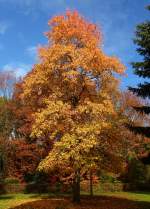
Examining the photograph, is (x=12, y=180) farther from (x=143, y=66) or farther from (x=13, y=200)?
(x=143, y=66)

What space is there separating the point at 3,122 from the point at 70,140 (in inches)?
894

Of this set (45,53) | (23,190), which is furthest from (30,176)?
(45,53)

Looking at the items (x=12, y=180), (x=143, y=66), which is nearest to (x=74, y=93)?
(x=143, y=66)

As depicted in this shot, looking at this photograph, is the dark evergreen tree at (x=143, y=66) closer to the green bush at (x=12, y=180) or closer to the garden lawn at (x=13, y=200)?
the garden lawn at (x=13, y=200)

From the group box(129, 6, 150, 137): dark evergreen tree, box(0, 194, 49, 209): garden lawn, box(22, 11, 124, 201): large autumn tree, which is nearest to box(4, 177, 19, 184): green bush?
box(0, 194, 49, 209): garden lawn

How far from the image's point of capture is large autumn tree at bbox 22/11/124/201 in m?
27.1

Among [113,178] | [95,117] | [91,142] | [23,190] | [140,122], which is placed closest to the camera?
[91,142]

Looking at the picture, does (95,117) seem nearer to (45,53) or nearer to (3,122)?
(45,53)

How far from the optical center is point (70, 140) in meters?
26.7

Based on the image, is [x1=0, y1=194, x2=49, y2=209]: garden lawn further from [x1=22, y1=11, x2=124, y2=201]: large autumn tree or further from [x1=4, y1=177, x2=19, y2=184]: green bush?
[x1=4, y1=177, x2=19, y2=184]: green bush

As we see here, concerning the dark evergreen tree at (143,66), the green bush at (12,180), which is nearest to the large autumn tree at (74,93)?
the dark evergreen tree at (143,66)

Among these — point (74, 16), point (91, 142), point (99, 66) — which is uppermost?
point (74, 16)

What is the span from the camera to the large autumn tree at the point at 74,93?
89.0ft

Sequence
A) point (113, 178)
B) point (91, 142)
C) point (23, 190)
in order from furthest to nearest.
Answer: point (113, 178)
point (23, 190)
point (91, 142)
